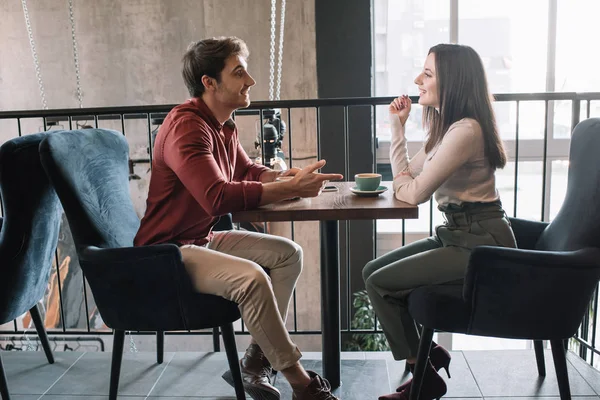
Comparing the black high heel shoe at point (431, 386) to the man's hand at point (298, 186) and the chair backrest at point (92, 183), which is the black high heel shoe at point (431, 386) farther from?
the chair backrest at point (92, 183)

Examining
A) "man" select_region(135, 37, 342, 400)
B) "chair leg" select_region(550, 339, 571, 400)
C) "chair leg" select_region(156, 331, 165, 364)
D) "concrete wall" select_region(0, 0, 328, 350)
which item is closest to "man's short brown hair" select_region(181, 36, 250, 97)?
"man" select_region(135, 37, 342, 400)

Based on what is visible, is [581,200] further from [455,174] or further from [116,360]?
[116,360]

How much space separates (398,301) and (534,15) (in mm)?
4595

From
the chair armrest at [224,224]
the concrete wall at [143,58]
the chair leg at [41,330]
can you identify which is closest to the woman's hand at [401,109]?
the chair armrest at [224,224]

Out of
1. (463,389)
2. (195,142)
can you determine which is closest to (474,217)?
(463,389)

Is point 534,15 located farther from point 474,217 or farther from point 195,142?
point 195,142

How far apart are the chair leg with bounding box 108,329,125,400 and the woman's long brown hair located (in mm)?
1295

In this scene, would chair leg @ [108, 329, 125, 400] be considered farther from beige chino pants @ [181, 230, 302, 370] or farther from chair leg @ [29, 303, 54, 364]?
chair leg @ [29, 303, 54, 364]

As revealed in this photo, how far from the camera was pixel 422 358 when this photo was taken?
180cm

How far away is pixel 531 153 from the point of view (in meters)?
5.69

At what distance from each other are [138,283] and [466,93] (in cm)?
120

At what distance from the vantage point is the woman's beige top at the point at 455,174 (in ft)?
5.81

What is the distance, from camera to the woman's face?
1.90 metres

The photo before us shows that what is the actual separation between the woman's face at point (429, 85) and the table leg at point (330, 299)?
1.78 ft
